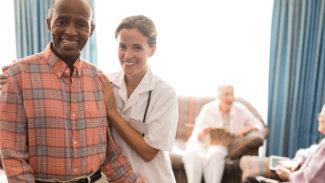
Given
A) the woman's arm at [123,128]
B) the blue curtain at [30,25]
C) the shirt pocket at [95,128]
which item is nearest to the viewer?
the shirt pocket at [95,128]

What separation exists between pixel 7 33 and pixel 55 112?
366cm

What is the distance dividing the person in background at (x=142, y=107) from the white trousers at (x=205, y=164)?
1.53 meters

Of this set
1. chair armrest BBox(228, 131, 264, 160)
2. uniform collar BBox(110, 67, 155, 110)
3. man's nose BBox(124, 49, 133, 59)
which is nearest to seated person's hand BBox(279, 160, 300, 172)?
chair armrest BBox(228, 131, 264, 160)

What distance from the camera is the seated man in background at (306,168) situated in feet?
6.28

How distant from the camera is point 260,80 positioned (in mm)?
3684

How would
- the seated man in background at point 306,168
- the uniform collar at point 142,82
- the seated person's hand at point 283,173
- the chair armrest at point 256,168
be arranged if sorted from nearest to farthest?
the uniform collar at point 142,82 < the seated man in background at point 306,168 < the seated person's hand at point 283,173 < the chair armrest at point 256,168

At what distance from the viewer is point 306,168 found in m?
2.04

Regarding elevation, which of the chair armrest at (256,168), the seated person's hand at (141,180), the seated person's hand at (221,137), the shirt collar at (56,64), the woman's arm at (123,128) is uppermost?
the shirt collar at (56,64)

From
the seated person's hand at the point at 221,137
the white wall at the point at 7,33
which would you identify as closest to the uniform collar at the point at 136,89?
the seated person's hand at the point at 221,137

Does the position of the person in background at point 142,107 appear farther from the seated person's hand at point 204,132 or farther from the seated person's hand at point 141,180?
the seated person's hand at point 204,132

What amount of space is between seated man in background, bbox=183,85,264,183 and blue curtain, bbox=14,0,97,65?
89.7 inches

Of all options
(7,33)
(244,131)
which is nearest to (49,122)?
(244,131)

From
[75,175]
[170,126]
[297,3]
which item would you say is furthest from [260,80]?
[75,175]

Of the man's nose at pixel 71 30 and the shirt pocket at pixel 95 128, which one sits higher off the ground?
the man's nose at pixel 71 30
